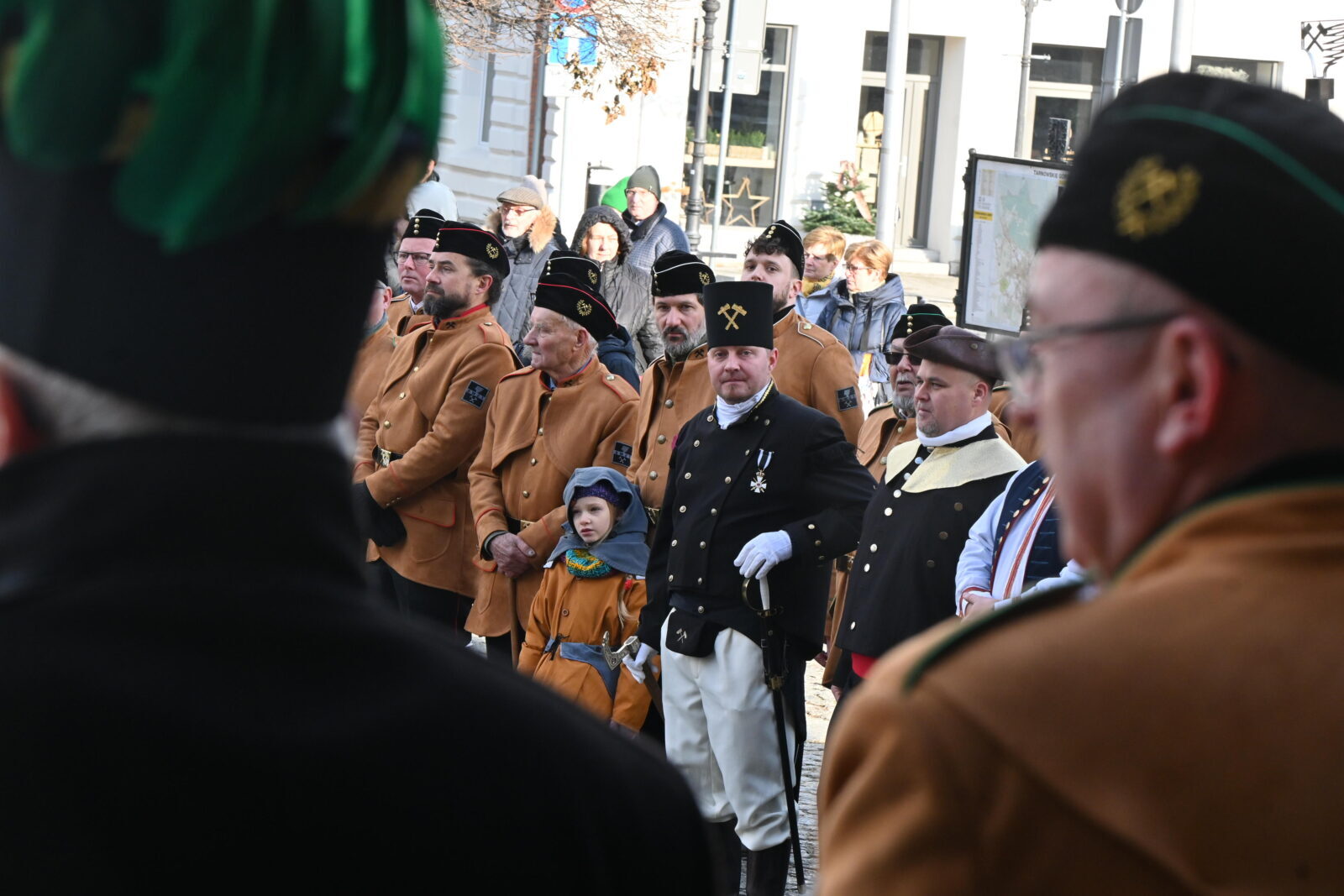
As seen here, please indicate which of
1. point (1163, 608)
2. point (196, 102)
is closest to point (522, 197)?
point (1163, 608)

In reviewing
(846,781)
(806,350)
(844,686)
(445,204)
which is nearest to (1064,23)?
(445,204)

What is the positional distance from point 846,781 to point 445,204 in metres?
11.3

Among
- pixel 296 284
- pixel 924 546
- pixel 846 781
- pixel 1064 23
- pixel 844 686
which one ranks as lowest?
pixel 844 686

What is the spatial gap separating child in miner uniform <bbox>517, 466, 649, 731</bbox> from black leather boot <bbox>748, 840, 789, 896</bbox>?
2.29 ft

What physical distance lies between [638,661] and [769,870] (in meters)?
0.83

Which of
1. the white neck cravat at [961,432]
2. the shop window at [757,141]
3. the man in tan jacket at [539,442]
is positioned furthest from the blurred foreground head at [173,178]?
the shop window at [757,141]

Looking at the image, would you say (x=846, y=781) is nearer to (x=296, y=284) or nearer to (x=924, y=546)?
(x=296, y=284)

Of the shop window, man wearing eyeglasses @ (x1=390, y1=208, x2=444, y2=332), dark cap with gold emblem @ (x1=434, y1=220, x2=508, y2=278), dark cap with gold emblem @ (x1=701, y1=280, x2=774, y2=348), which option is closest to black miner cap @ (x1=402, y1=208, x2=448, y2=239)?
man wearing eyeglasses @ (x1=390, y1=208, x2=444, y2=332)

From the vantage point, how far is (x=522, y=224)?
1062 centimetres

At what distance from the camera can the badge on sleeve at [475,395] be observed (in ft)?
22.4

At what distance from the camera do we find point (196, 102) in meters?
0.99

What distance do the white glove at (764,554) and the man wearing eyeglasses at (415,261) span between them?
358 cm

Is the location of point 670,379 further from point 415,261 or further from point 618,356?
point 415,261

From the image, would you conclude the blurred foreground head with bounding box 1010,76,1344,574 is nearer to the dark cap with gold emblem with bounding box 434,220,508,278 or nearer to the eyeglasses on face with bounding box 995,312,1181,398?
the eyeglasses on face with bounding box 995,312,1181,398
